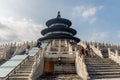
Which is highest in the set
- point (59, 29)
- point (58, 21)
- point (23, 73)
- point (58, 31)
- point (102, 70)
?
point (58, 21)

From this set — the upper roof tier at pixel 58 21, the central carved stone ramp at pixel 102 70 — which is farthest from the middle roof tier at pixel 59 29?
the central carved stone ramp at pixel 102 70

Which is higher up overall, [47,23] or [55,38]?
[47,23]

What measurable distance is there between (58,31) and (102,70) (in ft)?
95.7

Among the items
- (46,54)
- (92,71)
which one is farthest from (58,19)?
(92,71)

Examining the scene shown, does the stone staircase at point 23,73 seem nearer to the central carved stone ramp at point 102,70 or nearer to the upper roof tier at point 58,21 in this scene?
the central carved stone ramp at point 102,70

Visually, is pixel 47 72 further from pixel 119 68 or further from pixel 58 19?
pixel 58 19

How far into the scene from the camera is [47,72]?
72.4ft

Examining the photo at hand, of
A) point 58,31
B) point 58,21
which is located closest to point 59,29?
point 58,31

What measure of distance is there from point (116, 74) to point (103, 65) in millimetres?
2363

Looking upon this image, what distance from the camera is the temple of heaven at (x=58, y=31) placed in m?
45.6

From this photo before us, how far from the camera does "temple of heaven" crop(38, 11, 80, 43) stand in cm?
4557

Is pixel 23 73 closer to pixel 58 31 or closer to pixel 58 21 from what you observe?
pixel 58 31

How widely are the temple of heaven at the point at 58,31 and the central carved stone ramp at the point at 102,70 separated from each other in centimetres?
2328

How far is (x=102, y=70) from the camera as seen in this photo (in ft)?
63.8
